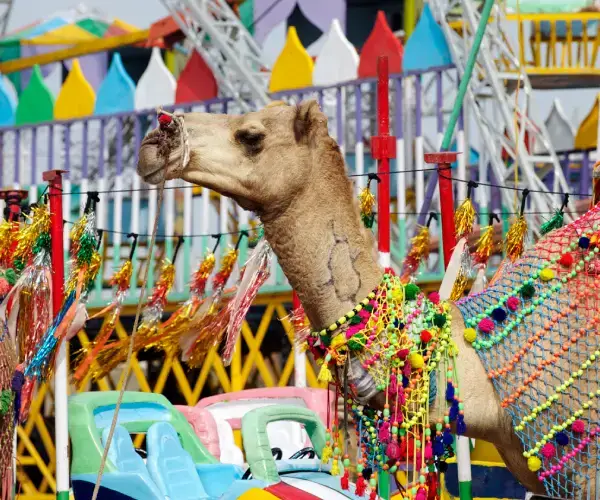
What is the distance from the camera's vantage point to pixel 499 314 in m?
3.96

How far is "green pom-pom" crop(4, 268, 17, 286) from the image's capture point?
5.98 meters

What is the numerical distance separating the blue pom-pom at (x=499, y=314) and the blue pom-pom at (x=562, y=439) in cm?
42

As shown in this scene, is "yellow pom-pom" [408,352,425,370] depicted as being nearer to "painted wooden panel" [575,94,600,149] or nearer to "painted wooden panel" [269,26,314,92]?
"painted wooden panel" [269,26,314,92]

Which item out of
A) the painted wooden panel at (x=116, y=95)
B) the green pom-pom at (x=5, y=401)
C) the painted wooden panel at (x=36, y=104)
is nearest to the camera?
the green pom-pom at (x=5, y=401)

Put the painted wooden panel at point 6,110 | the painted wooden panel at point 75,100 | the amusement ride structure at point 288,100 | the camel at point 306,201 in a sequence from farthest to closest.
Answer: the painted wooden panel at point 6,110
the painted wooden panel at point 75,100
the amusement ride structure at point 288,100
the camel at point 306,201

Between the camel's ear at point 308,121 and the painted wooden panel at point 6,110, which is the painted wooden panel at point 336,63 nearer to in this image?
the painted wooden panel at point 6,110

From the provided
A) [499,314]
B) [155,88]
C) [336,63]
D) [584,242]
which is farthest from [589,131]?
[499,314]

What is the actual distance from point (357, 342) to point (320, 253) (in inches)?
12.1

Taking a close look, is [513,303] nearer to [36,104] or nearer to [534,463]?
[534,463]

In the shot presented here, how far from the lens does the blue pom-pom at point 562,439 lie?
3797 millimetres

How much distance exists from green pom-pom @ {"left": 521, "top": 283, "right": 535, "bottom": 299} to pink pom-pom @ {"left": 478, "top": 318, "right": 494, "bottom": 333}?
0.15 metres

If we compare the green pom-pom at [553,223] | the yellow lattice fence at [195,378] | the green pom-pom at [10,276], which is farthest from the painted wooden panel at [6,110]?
the green pom-pom at [553,223]

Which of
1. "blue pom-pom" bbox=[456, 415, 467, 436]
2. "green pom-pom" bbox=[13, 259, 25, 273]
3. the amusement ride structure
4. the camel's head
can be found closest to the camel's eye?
the camel's head

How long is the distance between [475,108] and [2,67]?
25.1 ft
